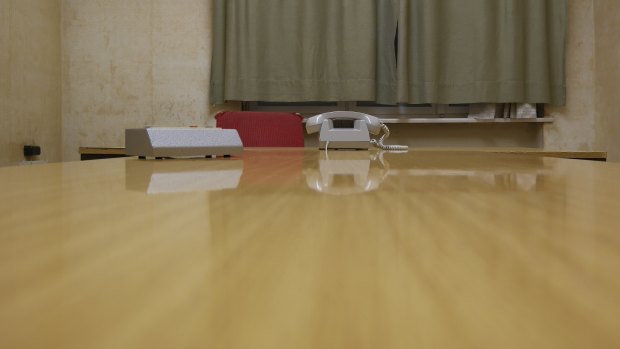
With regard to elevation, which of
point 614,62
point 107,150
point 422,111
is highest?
point 614,62

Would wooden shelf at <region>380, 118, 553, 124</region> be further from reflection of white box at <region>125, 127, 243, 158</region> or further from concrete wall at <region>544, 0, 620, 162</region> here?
reflection of white box at <region>125, 127, 243, 158</region>

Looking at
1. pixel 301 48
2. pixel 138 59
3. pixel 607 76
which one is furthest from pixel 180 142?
pixel 607 76

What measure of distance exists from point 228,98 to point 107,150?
3.74 feet

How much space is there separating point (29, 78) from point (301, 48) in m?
1.65

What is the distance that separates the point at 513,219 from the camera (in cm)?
19

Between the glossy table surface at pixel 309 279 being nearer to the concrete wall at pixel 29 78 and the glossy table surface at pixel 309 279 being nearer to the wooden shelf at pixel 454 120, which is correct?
the concrete wall at pixel 29 78

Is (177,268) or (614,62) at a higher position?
(614,62)

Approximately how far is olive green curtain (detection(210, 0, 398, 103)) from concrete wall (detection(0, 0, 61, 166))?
1.04 metres

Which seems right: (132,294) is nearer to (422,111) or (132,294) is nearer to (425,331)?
(425,331)

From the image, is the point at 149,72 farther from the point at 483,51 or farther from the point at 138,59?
the point at 483,51

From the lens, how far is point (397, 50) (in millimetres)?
3553

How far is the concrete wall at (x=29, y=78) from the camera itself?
302cm

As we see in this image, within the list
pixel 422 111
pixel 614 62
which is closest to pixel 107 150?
pixel 422 111

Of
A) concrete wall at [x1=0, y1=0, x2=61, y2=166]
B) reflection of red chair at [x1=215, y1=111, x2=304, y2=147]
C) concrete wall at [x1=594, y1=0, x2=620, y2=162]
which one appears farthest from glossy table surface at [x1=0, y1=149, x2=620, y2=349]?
concrete wall at [x1=594, y1=0, x2=620, y2=162]
